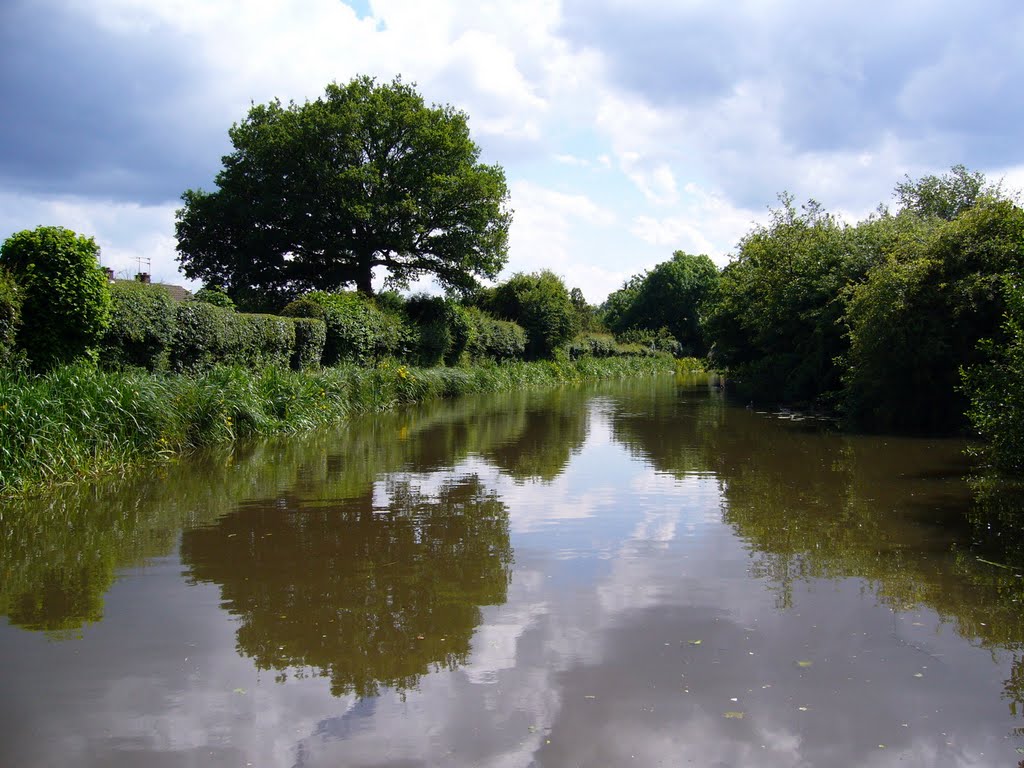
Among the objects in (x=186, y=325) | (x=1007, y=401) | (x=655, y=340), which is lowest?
(x=1007, y=401)

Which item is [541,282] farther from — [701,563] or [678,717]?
[678,717]

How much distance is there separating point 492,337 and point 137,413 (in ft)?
91.4

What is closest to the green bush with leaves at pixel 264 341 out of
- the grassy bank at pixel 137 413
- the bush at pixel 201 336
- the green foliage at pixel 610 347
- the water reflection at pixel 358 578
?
the bush at pixel 201 336

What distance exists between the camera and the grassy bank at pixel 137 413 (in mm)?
9914

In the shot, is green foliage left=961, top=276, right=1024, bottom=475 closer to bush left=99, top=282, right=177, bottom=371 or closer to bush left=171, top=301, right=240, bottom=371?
bush left=99, top=282, right=177, bottom=371

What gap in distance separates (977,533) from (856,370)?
10.9 m

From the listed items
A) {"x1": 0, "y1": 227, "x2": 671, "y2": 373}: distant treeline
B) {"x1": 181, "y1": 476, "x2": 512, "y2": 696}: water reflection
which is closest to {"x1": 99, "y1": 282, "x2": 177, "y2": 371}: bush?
{"x1": 0, "y1": 227, "x2": 671, "y2": 373}: distant treeline

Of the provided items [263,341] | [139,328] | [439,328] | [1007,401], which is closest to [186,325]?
[139,328]

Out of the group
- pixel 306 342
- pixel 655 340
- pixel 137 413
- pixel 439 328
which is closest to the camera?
pixel 137 413

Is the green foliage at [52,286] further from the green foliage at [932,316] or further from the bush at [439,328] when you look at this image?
the bush at [439,328]

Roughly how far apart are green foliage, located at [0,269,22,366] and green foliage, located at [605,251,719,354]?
230 feet

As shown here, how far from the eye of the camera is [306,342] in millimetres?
23562

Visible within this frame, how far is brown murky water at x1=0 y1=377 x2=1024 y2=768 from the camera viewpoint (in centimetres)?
406

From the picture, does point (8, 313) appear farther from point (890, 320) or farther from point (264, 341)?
point (890, 320)
